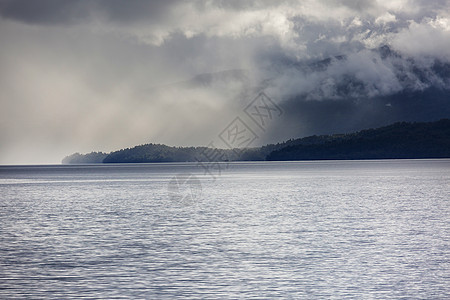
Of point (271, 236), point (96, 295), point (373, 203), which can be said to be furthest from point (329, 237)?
point (373, 203)

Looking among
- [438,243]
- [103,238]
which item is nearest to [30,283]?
[103,238]

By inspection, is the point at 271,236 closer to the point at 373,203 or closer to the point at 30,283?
the point at 30,283

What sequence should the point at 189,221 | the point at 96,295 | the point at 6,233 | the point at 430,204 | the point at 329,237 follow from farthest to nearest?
the point at 430,204, the point at 189,221, the point at 6,233, the point at 329,237, the point at 96,295

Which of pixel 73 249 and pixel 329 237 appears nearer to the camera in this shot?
pixel 73 249

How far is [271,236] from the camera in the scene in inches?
1843

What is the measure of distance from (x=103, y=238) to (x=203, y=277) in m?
19.1

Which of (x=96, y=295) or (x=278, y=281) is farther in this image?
Answer: (x=278, y=281)

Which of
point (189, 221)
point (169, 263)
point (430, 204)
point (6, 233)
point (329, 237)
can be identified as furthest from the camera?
point (430, 204)

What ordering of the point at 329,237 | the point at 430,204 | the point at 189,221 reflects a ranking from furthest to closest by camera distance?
1. the point at 430,204
2. the point at 189,221
3. the point at 329,237

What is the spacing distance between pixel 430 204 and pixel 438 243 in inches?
1562

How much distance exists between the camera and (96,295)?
2655cm

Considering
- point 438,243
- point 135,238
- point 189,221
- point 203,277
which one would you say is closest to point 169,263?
point 203,277

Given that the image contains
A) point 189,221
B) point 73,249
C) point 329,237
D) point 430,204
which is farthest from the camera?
point 430,204

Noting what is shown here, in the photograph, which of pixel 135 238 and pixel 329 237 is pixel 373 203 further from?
pixel 135 238
